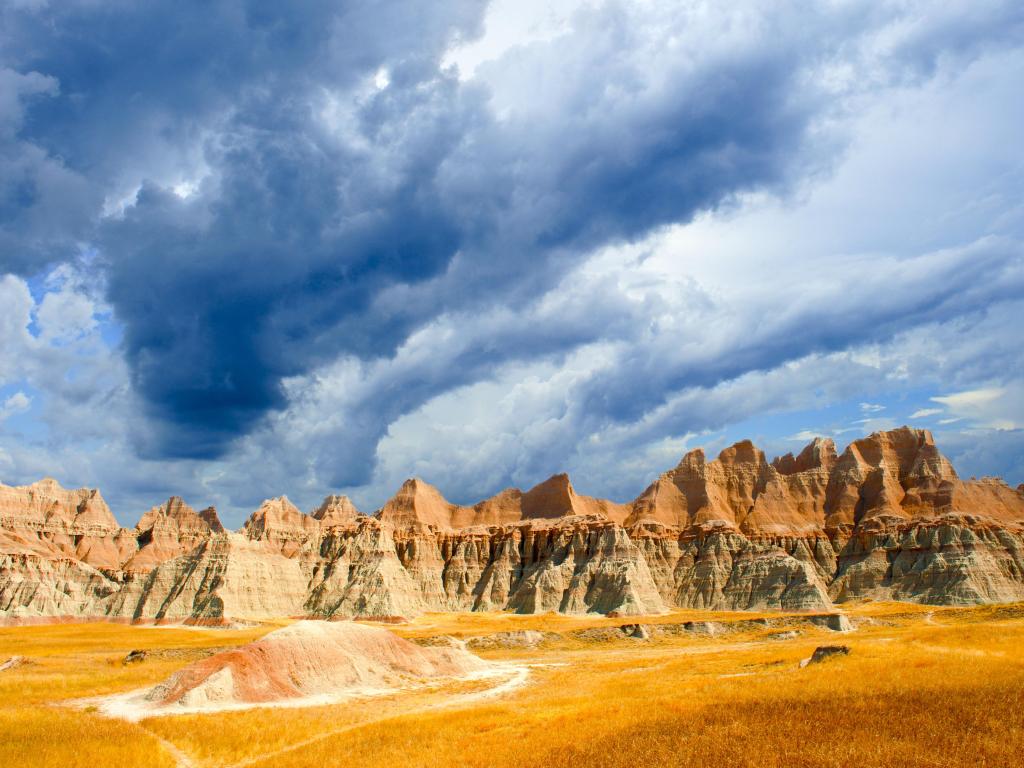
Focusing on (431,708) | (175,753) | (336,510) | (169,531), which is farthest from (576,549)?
(175,753)

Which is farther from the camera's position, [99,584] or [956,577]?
[99,584]

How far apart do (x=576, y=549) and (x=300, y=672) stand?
8482 centimetres

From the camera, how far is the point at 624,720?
2111cm

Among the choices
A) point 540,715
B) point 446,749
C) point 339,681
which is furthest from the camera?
point 339,681

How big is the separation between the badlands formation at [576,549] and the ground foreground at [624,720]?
209 ft

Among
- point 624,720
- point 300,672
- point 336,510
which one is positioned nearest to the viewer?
point 624,720

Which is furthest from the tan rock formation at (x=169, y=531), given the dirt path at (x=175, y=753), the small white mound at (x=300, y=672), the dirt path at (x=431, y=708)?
the dirt path at (x=175, y=753)

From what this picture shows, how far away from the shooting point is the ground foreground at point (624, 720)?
16062mm

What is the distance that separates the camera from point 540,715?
24500 millimetres

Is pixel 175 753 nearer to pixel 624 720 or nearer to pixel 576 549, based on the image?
pixel 624 720

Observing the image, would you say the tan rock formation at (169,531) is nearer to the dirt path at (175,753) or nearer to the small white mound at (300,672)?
the small white mound at (300,672)

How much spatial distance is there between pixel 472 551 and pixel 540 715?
345ft

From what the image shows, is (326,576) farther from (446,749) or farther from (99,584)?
(446,749)

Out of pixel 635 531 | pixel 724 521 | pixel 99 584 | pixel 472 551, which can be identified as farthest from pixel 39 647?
pixel 724 521
